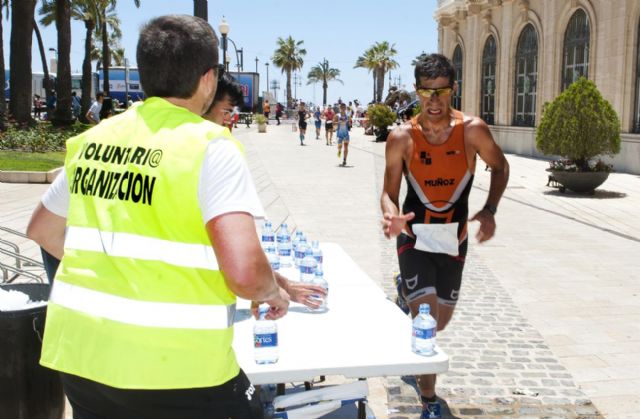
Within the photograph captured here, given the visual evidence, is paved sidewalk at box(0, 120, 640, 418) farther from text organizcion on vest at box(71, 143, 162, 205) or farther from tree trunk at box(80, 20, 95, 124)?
tree trunk at box(80, 20, 95, 124)

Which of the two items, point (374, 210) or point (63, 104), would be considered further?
point (63, 104)

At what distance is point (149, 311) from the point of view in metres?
2.04

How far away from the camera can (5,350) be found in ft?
11.4

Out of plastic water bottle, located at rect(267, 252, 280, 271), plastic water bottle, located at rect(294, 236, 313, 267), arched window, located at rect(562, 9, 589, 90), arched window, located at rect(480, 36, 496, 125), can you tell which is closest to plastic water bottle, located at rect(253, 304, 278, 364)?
plastic water bottle, located at rect(267, 252, 280, 271)

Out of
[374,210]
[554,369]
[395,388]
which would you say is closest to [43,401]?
[395,388]

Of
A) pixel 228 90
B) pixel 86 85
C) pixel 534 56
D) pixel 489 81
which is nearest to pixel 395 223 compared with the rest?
pixel 228 90

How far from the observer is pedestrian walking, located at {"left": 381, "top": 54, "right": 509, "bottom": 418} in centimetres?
460

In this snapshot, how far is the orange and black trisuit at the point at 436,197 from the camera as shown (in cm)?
464

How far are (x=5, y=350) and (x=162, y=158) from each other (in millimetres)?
1976

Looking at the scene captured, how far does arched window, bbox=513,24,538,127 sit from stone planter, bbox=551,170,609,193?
36.6 ft

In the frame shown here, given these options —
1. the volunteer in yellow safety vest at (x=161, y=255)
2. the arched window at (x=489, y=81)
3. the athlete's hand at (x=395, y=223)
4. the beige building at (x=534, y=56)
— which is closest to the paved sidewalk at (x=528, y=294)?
the athlete's hand at (x=395, y=223)

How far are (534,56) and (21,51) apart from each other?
731 inches

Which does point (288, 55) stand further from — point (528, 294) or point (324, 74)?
point (528, 294)

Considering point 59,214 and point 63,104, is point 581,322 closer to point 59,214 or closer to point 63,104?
point 59,214
